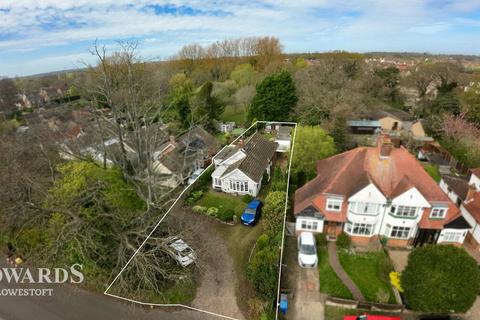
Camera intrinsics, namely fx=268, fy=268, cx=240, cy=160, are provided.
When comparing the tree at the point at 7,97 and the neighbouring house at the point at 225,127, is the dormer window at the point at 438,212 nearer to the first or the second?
the neighbouring house at the point at 225,127

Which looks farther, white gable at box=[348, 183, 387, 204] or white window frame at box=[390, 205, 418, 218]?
white window frame at box=[390, 205, 418, 218]

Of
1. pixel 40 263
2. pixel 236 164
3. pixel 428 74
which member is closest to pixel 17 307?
pixel 40 263

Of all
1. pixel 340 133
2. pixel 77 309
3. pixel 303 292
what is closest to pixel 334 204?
pixel 303 292

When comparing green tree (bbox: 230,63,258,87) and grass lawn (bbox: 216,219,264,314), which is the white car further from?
green tree (bbox: 230,63,258,87)

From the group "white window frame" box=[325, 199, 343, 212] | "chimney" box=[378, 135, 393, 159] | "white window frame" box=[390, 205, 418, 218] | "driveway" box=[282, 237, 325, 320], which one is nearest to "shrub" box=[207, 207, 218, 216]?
"driveway" box=[282, 237, 325, 320]

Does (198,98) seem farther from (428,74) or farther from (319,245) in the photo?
(428,74)
